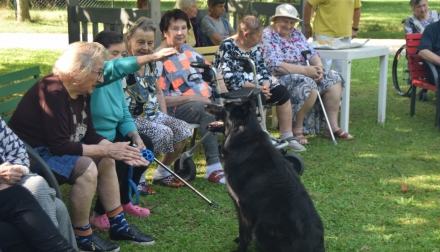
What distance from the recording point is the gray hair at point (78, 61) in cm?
341

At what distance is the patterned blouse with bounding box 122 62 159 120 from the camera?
4633mm

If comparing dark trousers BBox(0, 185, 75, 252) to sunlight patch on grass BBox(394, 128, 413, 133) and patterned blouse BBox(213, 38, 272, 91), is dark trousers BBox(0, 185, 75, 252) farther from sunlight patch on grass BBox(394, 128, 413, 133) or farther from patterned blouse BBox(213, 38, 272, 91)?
sunlight patch on grass BBox(394, 128, 413, 133)

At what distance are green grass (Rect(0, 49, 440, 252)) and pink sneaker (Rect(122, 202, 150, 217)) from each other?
5cm

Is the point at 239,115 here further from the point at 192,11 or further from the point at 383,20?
the point at 383,20

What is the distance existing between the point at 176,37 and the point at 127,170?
1505 mm

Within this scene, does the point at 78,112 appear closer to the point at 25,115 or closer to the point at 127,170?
the point at 25,115

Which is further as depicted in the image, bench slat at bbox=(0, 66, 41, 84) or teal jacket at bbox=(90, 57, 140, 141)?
bench slat at bbox=(0, 66, 41, 84)

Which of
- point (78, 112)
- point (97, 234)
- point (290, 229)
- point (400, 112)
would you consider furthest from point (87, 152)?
point (400, 112)

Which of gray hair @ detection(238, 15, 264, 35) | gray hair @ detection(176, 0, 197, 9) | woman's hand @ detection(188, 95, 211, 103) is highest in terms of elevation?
gray hair @ detection(176, 0, 197, 9)

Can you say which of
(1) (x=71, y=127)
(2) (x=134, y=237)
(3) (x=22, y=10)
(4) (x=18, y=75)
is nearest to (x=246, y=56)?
(4) (x=18, y=75)

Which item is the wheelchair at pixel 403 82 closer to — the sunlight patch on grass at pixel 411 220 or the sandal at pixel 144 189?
the sunlight patch on grass at pixel 411 220

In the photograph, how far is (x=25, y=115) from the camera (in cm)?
344

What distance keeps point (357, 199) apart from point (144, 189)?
1.72 m

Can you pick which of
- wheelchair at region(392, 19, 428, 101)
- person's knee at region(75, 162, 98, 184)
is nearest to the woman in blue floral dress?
person's knee at region(75, 162, 98, 184)
